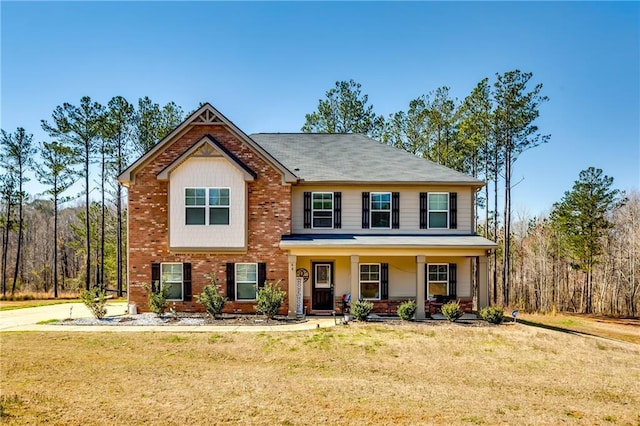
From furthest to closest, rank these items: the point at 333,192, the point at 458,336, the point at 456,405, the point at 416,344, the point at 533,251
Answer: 1. the point at 533,251
2. the point at 333,192
3. the point at 458,336
4. the point at 416,344
5. the point at 456,405

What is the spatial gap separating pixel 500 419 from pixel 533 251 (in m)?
32.5

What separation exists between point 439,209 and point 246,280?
9.46m

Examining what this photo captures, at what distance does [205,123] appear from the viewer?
18516 mm

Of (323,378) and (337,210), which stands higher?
(337,210)

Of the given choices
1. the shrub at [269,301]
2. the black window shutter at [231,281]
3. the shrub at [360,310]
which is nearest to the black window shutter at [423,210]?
the shrub at [360,310]

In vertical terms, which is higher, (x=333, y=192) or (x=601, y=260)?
(x=333, y=192)

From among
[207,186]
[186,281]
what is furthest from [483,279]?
[186,281]

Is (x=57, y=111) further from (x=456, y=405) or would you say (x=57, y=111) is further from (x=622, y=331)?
(x=622, y=331)

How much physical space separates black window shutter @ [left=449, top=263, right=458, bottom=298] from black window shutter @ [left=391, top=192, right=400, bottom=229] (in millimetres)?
3049

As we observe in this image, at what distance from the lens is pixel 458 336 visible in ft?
48.0

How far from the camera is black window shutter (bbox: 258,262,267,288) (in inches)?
715

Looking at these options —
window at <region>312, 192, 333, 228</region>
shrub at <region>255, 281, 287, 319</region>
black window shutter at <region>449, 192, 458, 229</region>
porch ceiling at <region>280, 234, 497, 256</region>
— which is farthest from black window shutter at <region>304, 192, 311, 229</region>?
black window shutter at <region>449, 192, 458, 229</region>

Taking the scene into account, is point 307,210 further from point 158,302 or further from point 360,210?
point 158,302

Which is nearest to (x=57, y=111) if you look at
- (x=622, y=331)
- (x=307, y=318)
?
(x=307, y=318)
